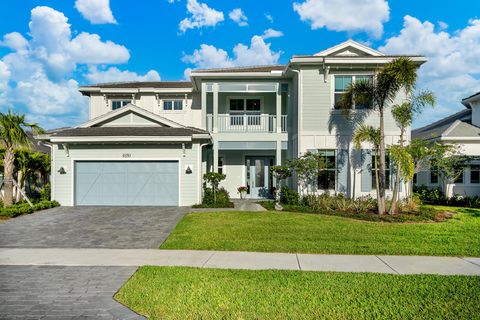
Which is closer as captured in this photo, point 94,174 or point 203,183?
point 94,174

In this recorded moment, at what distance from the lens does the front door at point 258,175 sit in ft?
62.3

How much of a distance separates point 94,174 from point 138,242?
8247mm

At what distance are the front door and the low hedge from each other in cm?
1035

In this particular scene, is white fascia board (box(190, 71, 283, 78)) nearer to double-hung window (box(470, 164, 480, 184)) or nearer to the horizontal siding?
the horizontal siding

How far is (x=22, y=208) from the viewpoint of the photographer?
13.1 meters

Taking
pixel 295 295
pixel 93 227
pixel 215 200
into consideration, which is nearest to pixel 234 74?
pixel 215 200

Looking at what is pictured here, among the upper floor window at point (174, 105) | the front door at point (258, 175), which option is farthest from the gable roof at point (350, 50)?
the upper floor window at point (174, 105)

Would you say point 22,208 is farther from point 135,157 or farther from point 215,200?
point 215,200

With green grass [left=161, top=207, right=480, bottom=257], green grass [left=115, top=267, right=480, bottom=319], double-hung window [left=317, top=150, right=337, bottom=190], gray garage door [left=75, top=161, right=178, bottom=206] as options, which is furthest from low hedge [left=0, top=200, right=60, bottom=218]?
double-hung window [left=317, top=150, right=337, bottom=190]

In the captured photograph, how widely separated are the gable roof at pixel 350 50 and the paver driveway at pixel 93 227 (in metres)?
11.0

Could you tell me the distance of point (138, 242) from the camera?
8.75 m

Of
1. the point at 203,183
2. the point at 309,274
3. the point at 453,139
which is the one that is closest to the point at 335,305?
the point at 309,274

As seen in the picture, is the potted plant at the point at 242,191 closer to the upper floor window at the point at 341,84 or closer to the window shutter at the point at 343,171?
the window shutter at the point at 343,171

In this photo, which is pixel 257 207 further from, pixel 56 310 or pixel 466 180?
pixel 466 180
